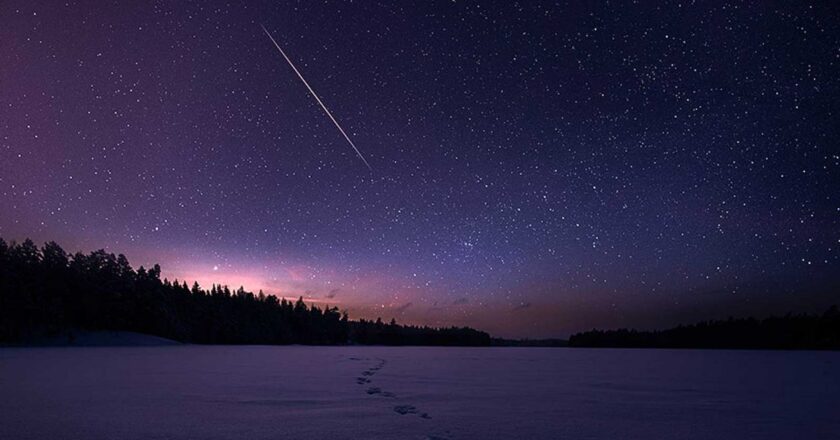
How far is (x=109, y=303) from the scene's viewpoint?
107 meters

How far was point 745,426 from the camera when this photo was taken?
11.8 metres

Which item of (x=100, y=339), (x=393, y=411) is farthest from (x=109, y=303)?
(x=393, y=411)

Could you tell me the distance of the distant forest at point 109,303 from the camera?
301 feet

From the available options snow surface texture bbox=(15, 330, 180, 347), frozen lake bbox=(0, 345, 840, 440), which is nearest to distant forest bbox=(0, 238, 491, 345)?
snow surface texture bbox=(15, 330, 180, 347)

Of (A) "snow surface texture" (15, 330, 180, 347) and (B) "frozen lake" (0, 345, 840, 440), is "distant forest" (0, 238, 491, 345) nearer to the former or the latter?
(A) "snow surface texture" (15, 330, 180, 347)

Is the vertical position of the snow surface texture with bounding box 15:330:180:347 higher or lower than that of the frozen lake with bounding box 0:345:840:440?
higher

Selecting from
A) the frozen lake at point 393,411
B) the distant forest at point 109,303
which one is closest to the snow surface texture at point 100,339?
the distant forest at point 109,303

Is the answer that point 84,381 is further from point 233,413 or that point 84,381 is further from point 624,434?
point 624,434

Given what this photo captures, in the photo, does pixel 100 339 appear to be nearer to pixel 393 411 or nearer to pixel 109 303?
pixel 109 303

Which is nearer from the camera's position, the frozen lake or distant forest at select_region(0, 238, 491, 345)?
the frozen lake

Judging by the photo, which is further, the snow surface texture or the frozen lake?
the snow surface texture

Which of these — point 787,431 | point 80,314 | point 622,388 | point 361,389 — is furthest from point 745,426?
point 80,314

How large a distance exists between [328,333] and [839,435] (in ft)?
620

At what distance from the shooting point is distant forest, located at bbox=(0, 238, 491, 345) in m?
91.8
